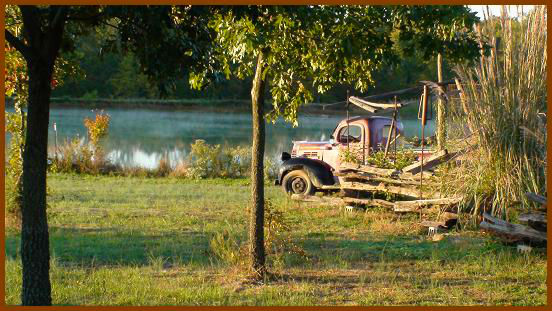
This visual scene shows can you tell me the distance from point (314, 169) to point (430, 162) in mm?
4476

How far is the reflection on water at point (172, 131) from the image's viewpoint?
2967 centimetres

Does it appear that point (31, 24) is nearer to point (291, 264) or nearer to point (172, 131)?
point (291, 264)

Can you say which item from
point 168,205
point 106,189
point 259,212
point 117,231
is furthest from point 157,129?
point 259,212

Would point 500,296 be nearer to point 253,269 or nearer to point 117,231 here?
point 253,269

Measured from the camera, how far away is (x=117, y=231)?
1226cm

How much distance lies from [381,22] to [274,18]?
1.22 meters

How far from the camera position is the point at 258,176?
8.84 m

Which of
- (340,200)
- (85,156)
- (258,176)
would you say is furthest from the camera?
(85,156)

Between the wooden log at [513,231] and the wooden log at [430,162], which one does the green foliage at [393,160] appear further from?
the wooden log at [513,231]

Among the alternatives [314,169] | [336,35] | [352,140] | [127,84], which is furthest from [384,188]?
[127,84]

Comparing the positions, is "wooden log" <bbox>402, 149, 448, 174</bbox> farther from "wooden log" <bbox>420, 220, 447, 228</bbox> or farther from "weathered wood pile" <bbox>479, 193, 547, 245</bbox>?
"weathered wood pile" <bbox>479, 193, 547, 245</bbox>

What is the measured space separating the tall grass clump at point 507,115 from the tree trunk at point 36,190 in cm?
701

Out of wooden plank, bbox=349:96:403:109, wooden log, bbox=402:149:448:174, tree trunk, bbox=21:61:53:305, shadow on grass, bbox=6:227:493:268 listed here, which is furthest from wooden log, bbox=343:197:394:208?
tree trunk, bbox=21:61:53:305

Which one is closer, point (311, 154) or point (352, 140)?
point (352, 140)
